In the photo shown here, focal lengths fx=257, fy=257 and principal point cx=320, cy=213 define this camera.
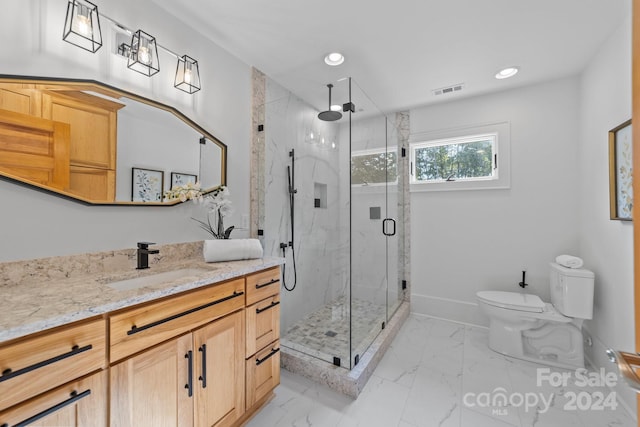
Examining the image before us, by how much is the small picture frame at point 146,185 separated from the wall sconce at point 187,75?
0.61 m

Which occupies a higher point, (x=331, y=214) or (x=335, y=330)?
(x=331, y=214)

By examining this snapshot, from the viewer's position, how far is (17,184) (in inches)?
43.0

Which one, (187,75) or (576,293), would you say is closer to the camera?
(187,75)

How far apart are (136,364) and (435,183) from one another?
297 centimetres

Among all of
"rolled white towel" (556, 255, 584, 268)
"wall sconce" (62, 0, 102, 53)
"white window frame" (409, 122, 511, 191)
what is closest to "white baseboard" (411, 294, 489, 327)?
"rolled white towel" (556, 255, 584, 268)

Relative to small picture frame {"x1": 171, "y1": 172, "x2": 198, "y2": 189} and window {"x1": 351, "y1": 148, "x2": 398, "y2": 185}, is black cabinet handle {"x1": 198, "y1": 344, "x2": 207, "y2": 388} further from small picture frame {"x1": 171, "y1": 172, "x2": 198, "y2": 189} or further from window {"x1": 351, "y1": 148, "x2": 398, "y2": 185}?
window {"x1": 351, "y1": 148, "x2": 398, "y2": 185}

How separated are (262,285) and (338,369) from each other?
2.85ft

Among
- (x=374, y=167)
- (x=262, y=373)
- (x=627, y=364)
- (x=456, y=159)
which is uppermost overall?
(x=456, y=159)

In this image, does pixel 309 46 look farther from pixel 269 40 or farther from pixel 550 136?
pixel 550 136

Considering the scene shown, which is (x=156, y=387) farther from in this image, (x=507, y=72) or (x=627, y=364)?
(x=507, y=72)

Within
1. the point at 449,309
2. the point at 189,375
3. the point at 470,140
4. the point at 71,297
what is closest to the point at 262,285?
the point at 189,375

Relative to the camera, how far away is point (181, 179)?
5.60ft

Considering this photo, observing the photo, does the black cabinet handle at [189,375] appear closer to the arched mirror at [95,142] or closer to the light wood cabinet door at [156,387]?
the light wood cabinet door at [156,387]

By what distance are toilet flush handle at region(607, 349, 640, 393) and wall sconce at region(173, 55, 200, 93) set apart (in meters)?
2.23
